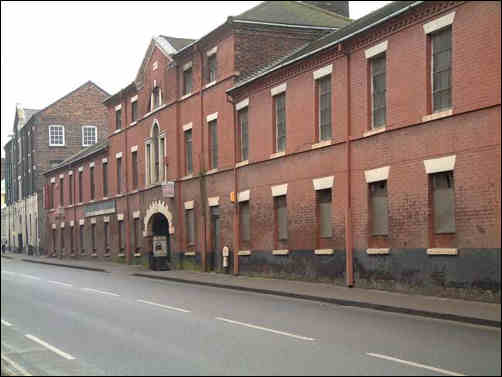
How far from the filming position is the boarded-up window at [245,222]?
29.9 metres

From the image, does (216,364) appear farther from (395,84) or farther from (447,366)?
(395,84)

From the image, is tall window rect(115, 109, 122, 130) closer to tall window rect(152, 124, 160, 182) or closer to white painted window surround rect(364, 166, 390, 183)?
tall window rect(152, 124, 160, 182)

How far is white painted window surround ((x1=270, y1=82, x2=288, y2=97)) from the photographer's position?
87.4 feet

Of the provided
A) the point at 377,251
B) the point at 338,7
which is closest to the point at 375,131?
the point at 377,251

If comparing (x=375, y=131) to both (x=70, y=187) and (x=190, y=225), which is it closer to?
(x=190, y=225)

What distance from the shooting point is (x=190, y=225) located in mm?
35656

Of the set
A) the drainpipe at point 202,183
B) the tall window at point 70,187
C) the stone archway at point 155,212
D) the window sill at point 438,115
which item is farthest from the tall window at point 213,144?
the tall window at point 70,187

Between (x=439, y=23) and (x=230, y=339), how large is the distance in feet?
34.0

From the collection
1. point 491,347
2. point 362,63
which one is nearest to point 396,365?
point 491,347

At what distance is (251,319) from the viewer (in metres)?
15.4

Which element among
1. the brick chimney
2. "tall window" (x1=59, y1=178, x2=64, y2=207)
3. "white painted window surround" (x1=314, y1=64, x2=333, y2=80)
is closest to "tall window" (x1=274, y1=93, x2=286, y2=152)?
"white painted window surround" (x1=314, y1=64, x2=333, y2=80)

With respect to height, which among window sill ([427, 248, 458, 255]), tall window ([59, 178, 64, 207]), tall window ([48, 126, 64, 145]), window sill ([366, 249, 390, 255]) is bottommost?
window sill ([366, 249, 390, 255])

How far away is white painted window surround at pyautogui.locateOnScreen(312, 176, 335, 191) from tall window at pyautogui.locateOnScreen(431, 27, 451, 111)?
518 centimetres

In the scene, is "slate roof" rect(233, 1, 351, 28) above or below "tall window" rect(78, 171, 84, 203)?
above
